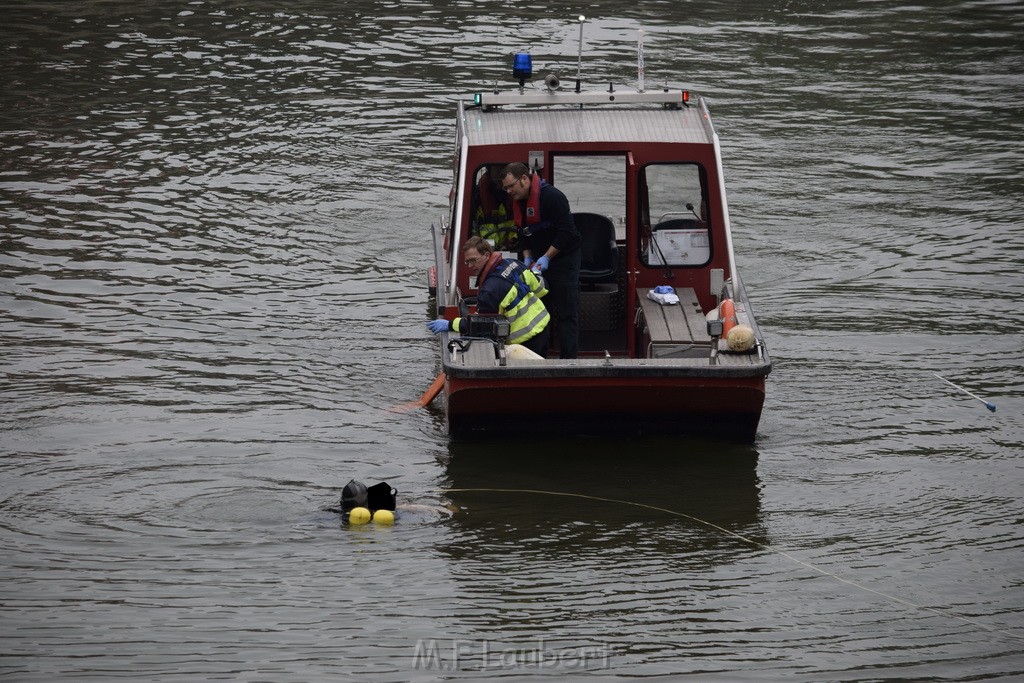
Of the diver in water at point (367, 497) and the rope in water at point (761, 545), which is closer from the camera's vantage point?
the rope in water at point (761, 545)

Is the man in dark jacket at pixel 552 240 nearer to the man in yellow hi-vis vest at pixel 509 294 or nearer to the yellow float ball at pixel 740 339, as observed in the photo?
the man in yellow hi-vis vest at pixel 509 294

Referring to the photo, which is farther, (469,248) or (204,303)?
(204,303)

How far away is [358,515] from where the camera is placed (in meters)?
8.72

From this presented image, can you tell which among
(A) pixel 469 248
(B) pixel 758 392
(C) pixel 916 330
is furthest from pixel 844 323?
(A) pixel 469 248

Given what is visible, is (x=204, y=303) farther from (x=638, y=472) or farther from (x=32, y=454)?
(x=638, y=472)

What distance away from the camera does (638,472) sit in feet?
31.8

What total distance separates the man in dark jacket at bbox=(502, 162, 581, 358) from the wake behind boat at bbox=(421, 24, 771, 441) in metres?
0.32

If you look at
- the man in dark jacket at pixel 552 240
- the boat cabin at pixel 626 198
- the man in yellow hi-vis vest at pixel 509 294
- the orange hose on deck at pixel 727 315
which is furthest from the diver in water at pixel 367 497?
the orange hose on deck at pixel 727 315

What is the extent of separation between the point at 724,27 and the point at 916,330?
38.1ft

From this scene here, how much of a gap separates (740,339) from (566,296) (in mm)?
1503

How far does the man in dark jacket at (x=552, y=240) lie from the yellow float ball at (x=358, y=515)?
232cm

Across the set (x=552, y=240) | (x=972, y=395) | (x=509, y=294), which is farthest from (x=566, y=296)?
(x=972, y=395)

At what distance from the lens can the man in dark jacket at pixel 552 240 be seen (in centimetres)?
1027

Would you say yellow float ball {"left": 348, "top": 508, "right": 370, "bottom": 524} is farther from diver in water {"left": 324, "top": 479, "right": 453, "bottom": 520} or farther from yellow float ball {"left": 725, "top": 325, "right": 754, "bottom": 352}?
yellow float ball {"left": 725, "top": 325, "right": 754, "bottom": 352}
